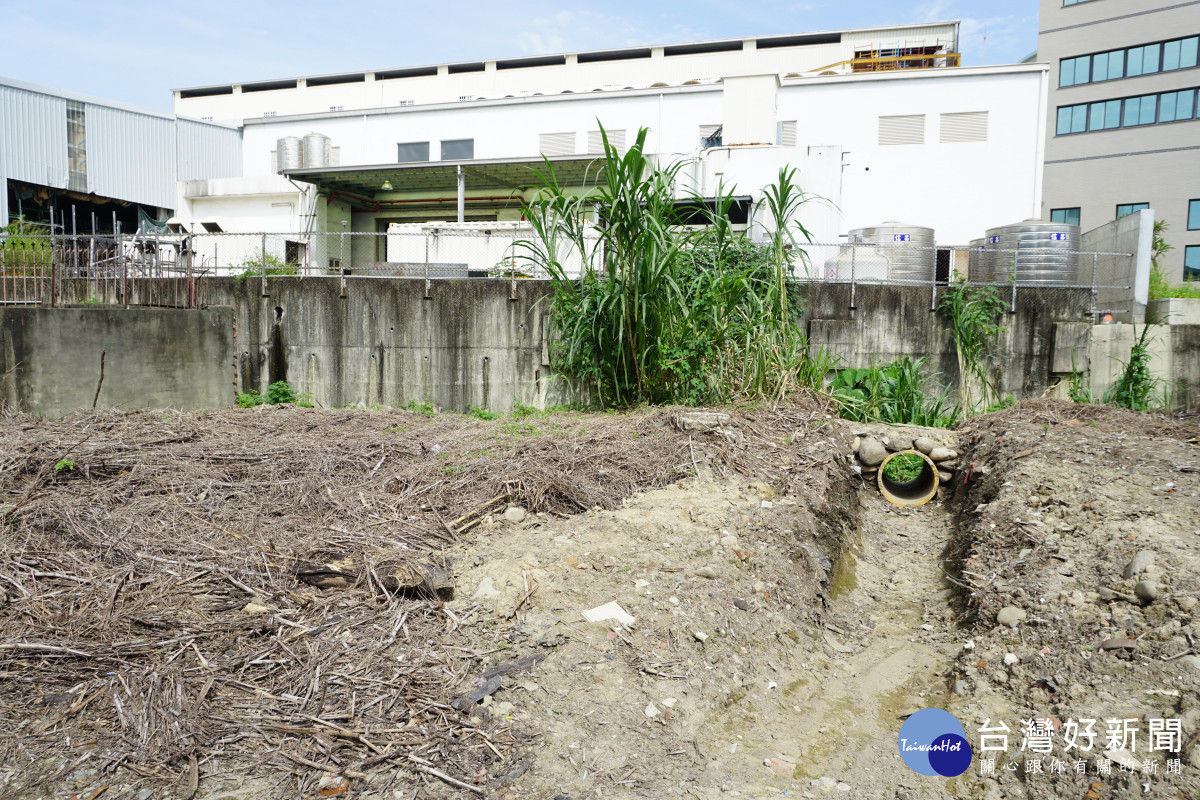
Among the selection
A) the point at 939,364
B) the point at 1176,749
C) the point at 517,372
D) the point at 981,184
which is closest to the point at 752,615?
the point at 1176,749

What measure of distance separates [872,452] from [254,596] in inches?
241

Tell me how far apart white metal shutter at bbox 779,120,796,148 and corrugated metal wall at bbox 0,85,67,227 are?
19.3m

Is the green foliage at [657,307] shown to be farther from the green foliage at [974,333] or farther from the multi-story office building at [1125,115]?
the multi-story office building at [1125,115]

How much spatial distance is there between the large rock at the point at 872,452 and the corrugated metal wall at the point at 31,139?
21184 mm

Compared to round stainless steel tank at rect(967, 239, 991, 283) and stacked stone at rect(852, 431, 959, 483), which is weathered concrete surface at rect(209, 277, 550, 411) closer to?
stacked stone at rect(852, 431, 959, 483)

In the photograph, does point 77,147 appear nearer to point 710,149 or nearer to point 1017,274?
point 710,149

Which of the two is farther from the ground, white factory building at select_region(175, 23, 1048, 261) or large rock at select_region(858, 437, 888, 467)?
white factory building at select_region(175, 23, 1048, 261)

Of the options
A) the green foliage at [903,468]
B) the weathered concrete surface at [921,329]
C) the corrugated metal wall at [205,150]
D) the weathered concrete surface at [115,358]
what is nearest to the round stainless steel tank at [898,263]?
the weathered concrete surface at [921,329]

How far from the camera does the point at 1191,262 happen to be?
25578 mm

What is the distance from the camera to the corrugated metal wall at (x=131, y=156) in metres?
20.5

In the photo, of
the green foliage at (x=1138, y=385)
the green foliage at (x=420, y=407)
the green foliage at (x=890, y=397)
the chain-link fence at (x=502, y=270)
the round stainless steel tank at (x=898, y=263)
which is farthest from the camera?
the round stainless steel tank at (x=898, y=263)

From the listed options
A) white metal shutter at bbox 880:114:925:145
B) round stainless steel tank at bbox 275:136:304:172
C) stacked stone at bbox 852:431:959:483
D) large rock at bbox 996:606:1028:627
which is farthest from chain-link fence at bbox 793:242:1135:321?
round stainless steel tank at bbox 275:136:304:172

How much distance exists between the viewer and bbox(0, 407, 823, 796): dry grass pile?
2.66m

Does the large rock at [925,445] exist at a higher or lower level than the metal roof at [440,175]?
lower
